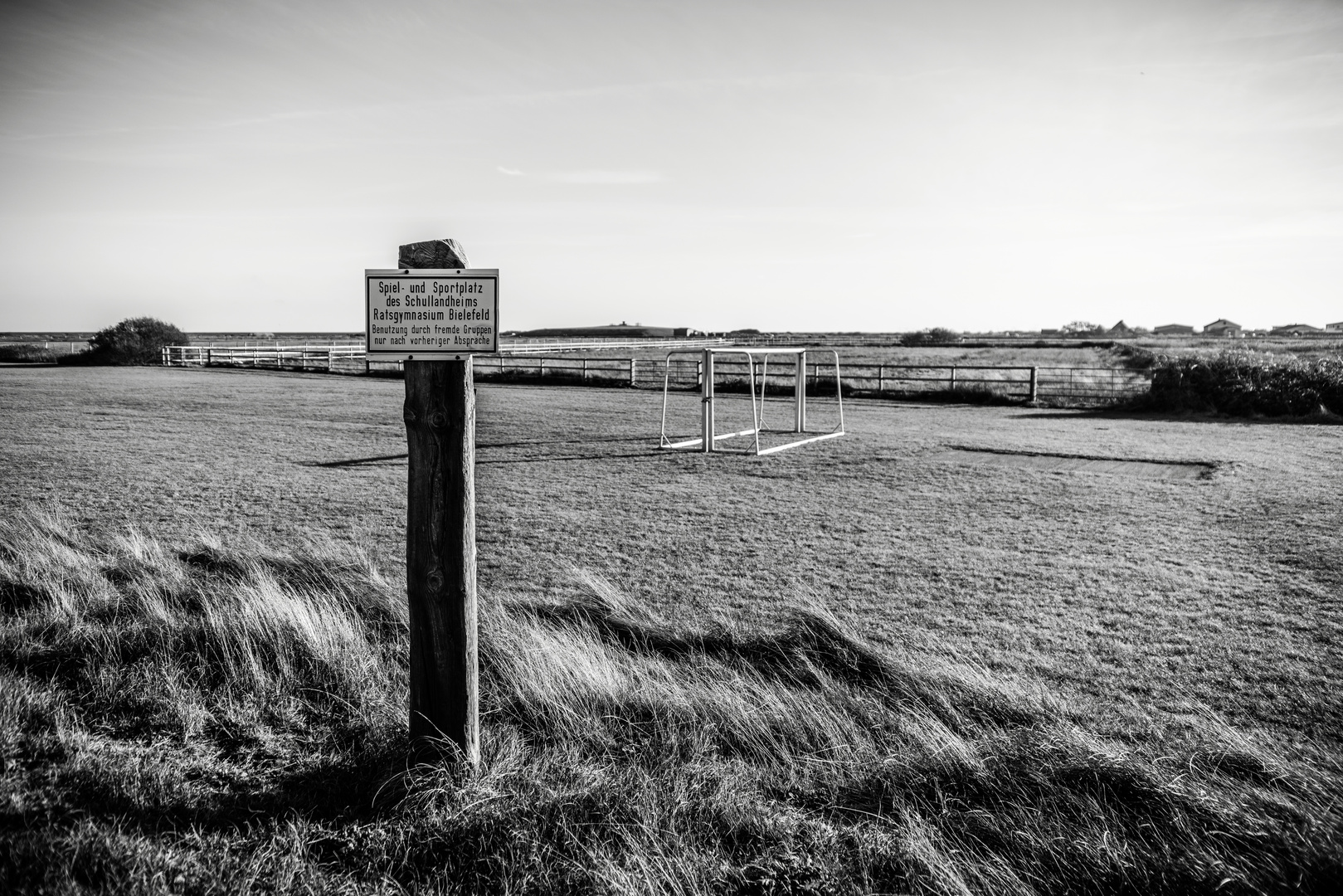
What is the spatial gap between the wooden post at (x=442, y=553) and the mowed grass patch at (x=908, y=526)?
2441 millimetres

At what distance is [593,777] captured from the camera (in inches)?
123

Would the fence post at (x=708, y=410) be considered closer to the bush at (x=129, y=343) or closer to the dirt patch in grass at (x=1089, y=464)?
the dirt patch in grass at (x=1089, y=464)

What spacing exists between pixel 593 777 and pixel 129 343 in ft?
174

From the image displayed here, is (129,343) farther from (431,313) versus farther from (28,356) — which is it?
(431,313)

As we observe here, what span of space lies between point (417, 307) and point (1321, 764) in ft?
12.8

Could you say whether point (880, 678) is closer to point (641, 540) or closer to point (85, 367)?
point (641, 540)

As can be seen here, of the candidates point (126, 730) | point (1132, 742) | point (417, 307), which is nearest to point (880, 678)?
point (1132, 742)

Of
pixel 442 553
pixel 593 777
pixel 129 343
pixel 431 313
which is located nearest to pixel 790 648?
pixel 593 777

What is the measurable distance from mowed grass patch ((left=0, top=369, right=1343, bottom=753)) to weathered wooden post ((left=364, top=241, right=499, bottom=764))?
2.45 metres

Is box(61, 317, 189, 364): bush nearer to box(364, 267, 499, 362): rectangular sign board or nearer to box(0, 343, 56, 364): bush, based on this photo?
box(0, 343, 56, 364): bush

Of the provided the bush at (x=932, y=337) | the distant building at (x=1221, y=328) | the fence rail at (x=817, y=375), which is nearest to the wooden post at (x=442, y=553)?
the fence rail at (x=817, y=375)

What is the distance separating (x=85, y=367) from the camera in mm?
43250

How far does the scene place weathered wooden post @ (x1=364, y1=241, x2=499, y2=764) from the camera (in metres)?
3.02

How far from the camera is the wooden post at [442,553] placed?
3.05 meters
